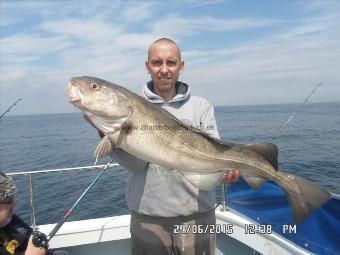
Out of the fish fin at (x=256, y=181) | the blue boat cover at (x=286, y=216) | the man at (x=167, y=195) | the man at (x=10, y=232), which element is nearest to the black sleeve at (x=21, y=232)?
the man at (x=10, y=232)

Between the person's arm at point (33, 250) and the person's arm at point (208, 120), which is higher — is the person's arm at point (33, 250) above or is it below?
below

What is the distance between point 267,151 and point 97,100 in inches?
Answer: 82.5

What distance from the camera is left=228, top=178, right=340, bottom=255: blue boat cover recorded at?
4.83 metres

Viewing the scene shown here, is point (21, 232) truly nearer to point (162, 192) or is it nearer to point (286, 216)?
point (162, 192)

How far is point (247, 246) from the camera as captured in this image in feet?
22.0

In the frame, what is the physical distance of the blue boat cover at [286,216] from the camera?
4.83 metres

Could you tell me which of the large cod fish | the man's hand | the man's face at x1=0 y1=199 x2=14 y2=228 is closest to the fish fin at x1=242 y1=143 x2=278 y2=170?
the large cod fish

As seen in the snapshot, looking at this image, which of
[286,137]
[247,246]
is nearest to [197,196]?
[247,246]

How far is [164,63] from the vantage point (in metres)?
4.12

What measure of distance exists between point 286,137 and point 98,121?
35.7 m

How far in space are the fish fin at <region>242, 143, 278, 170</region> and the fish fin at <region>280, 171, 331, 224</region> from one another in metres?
0.31

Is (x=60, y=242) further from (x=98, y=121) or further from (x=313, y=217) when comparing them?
(x=313, y=217)

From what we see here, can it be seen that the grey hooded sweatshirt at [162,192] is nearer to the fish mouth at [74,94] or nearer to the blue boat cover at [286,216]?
the fish mouth at [74,94]

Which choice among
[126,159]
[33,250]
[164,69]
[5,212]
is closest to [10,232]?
[5,212]
